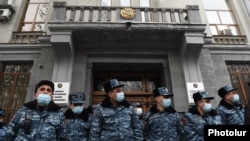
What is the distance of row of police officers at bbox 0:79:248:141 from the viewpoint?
3432 mm

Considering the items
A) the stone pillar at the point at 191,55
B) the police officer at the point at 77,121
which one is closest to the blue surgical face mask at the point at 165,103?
the police officer at the point at 77,121

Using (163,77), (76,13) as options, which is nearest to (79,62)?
(76,13)

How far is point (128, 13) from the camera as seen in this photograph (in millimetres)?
7457

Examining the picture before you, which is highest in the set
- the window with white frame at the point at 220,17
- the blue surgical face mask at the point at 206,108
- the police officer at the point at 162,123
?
the window with white frame at the point at 220,17

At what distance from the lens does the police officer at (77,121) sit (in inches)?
155

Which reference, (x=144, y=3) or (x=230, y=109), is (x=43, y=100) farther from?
(x=144, y=3)

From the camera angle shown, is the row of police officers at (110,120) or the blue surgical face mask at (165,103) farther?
the blue surgical face mask at (165,103)

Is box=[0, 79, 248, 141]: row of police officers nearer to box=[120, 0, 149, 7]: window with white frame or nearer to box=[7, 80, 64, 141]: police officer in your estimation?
box=[7, 80, 64, 141]: police officer

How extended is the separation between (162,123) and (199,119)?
724 millimetres

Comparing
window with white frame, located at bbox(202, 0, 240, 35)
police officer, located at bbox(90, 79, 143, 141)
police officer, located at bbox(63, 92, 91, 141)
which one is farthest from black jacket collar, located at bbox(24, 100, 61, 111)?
window with white frame, located at bbox(202, 0, 240, 35)

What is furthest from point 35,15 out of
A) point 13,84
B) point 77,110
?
point 77,110

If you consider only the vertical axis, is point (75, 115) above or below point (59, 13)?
below

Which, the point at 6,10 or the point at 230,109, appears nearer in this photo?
the point at 230,109

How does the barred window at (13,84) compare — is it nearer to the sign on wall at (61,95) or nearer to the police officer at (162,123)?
the sign on wall at (61,95)
